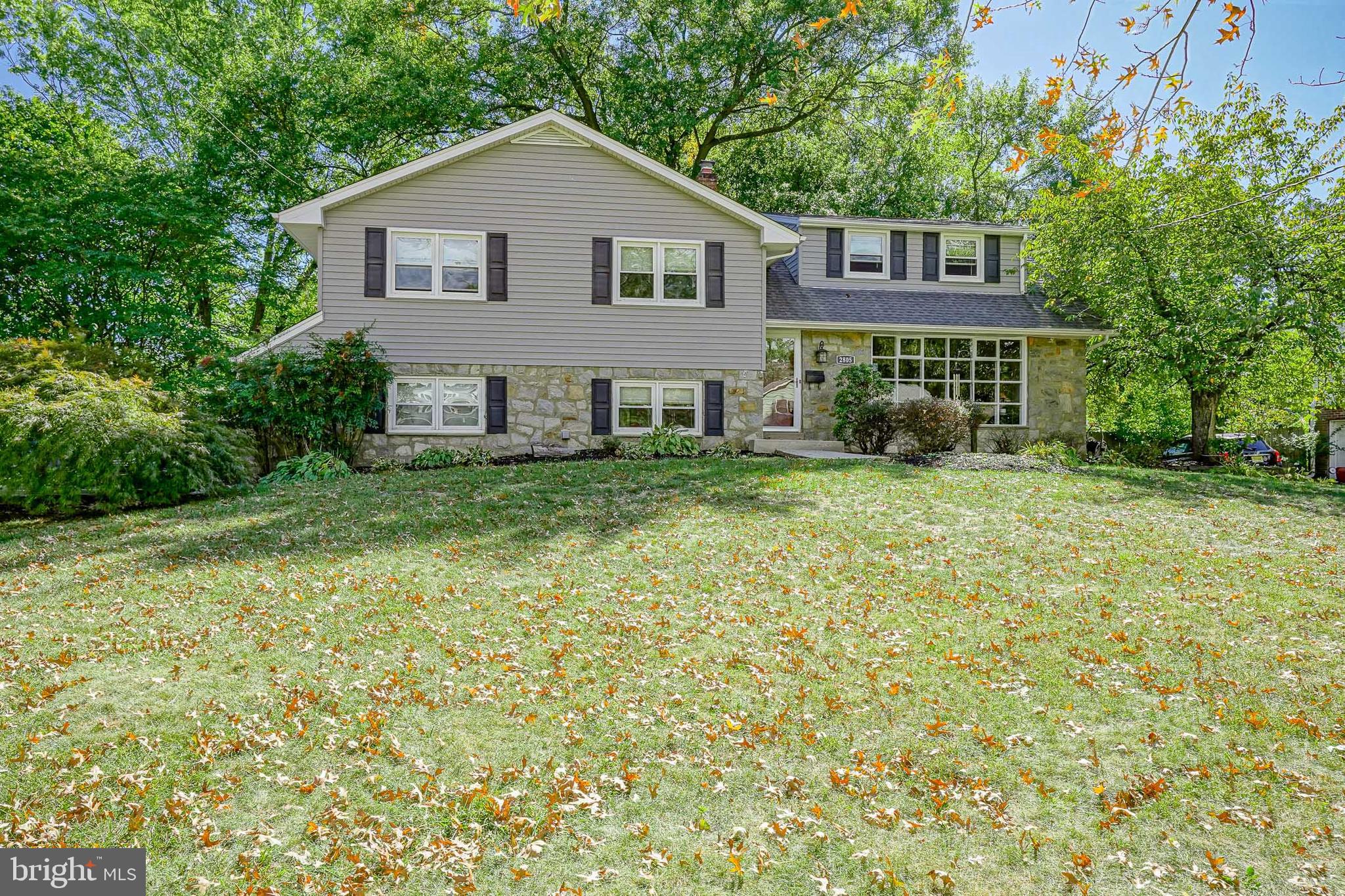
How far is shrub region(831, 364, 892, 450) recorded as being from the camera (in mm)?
15656

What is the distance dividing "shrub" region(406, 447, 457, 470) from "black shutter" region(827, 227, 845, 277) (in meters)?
9.63

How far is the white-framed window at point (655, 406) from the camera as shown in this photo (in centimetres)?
1473

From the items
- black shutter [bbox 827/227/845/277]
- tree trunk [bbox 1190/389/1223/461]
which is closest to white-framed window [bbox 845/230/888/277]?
black shutter [bbox 827/227/845/277]

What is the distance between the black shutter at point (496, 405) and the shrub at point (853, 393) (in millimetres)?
6243

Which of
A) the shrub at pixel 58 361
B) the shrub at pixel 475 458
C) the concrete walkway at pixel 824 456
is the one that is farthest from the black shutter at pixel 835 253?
the shrub at pixel 58 361

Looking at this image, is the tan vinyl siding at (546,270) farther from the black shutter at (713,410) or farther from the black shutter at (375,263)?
the black shutter at (713,410)

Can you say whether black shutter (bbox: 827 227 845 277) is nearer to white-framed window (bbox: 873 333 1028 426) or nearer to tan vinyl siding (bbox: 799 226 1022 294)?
tan vinyl siding (bbox: 799 226 1022 294)

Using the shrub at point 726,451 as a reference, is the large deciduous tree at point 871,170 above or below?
above

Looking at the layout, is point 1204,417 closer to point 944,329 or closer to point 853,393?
point 944,329

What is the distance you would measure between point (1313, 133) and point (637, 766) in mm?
18996

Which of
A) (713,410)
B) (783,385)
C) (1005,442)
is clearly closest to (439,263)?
(713,410)

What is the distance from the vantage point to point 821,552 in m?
7.73

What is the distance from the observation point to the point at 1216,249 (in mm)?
15875

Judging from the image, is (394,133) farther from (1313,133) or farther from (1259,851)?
(1259,851)
